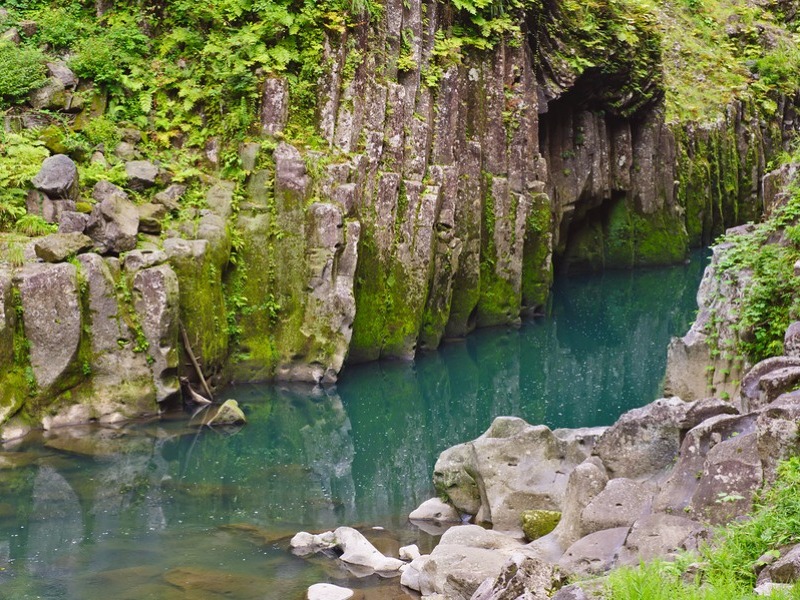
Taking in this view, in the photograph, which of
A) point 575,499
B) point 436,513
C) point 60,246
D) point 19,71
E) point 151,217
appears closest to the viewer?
point 575,499

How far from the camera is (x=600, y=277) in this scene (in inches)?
1535

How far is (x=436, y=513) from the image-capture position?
14680 millimetres

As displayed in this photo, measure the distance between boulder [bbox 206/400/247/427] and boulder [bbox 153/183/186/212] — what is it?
4.74m

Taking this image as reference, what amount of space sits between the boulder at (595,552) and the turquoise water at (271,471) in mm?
2328

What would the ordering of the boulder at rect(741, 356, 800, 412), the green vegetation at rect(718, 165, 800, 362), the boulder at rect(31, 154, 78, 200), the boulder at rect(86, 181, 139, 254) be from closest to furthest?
1. the boulder at rect(741, 356, 800, 412)
2. the green vegetation at rect(718, 165, 800, 362)
3. the boulder at rect(86, 181, 139, 254)
4. the boulder at rect(31, 154, 78, 200)

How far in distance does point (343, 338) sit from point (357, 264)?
86.5 inches

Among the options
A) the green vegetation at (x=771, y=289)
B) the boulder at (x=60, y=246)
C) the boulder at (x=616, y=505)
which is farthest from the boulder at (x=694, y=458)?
the boulder at (x=60, y=246)

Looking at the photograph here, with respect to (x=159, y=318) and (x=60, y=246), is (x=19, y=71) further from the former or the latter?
(x=159, y=318)

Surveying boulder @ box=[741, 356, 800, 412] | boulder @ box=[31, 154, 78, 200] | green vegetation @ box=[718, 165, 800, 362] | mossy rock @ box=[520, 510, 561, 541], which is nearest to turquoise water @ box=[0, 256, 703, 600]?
mossy rock @ box=[520, 510, 561, 541]

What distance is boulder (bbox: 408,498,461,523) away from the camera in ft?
47.9

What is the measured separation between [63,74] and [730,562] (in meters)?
19.3

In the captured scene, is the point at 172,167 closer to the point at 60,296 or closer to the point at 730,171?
the point at 60,296

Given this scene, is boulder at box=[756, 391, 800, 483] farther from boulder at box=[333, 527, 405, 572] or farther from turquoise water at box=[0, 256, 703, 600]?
boulder at box=[333, 527, 405, 572]

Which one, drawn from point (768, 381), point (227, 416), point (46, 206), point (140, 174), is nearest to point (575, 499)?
point (768, 381)
